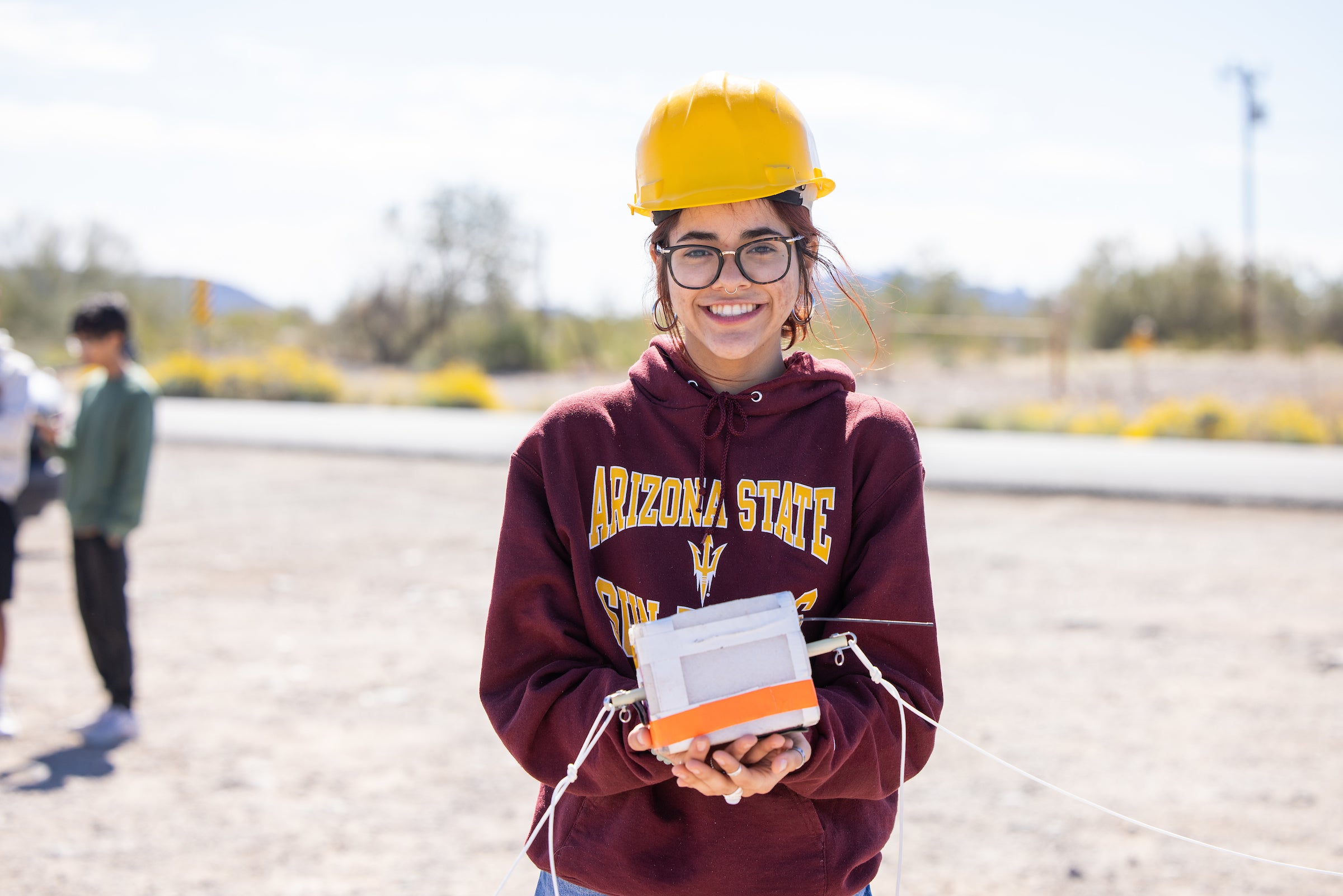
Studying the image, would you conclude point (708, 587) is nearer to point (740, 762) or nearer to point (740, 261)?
point (740, 762)

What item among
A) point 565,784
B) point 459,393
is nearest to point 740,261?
point 565,784

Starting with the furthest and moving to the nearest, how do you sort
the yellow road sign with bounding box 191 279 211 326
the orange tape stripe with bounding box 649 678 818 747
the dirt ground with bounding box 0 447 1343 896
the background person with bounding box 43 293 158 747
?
the yellow road sign with bounding box 191 279 211 326
the background person with bounding box 43 293 158 747
the dirt ground with bounding box 0 447 1343 896
the orange tape stripe with bounding box 649 678 818 747

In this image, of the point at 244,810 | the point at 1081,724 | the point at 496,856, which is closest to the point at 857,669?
the point at 496,856

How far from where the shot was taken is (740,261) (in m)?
1.57

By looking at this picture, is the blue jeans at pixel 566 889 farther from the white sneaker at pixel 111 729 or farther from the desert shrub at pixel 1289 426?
Result: the desert shrub at pixel 1289 426

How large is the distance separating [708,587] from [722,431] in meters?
0.22

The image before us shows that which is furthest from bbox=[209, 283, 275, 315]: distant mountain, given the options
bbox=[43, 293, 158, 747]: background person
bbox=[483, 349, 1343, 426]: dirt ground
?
bbox=[43, 293, 158, 747]: background person

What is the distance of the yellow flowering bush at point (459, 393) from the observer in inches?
704

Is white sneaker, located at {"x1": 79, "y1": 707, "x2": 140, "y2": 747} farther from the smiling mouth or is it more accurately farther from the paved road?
the paved road

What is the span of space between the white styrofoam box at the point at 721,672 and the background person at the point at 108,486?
12.6 ft

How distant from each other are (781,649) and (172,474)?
1096 centimetres

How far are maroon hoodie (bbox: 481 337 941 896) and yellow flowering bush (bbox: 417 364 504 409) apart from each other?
53.6 feet

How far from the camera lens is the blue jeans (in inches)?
61.4

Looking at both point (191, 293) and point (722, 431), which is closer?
point (722, 431)
